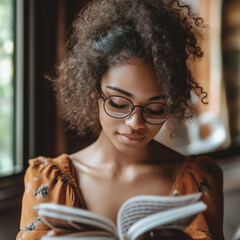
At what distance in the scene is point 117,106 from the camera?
2.13 feet

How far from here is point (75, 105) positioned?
2.47 feet

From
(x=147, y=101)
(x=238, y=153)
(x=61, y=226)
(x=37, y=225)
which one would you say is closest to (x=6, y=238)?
(x=37, y=225)

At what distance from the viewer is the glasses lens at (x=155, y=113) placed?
65 cm

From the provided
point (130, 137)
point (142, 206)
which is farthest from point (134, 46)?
point (142, 206)

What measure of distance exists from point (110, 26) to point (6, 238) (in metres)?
0.56

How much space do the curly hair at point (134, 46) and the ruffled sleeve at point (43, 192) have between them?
0.15 metres

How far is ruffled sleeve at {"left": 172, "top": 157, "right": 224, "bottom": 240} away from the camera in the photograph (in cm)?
73

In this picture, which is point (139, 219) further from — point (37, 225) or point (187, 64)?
point (187, 64)

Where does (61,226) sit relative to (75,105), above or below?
below

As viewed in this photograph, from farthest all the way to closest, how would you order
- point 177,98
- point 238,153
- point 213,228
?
point 238,153, point 213,228, point 177,98

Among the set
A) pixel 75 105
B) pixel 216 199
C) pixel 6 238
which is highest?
pixel 75 105

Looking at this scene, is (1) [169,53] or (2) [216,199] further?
(2) [216,199]

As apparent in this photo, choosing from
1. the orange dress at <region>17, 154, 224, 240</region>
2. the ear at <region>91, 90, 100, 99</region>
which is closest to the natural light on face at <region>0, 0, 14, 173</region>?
the orange dress at <region>17, 154, 224, 240</region>

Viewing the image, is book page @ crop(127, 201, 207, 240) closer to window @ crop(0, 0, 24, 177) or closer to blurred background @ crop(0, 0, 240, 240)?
blurred background @ crop(0, 0, 240, 240)
